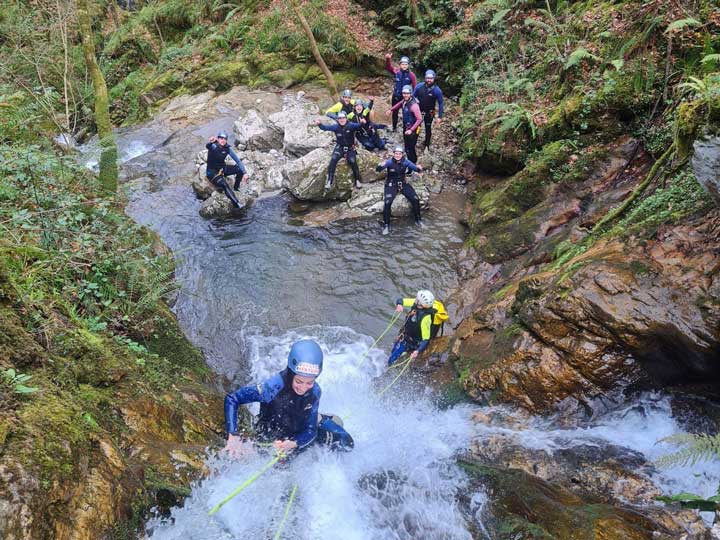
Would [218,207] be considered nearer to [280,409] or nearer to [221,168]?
[221,168]

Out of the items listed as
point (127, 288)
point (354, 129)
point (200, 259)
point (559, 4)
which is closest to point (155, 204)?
point (200, 259)

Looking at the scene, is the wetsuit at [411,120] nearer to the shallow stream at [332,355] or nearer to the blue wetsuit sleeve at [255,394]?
the shallow stream at [332,355]

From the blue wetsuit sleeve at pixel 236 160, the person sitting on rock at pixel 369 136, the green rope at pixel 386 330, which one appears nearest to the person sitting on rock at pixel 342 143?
the person sitting on rock at pixel 369 136

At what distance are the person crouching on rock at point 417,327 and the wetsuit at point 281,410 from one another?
3.02 metres

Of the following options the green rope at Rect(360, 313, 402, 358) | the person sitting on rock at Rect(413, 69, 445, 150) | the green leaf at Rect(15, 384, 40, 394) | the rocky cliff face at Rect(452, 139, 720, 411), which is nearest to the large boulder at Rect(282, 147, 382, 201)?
the person sitting on rock at Rect(413, 69, 445, 150)

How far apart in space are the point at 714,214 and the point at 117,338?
7.44 meters

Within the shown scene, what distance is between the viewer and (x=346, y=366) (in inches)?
345

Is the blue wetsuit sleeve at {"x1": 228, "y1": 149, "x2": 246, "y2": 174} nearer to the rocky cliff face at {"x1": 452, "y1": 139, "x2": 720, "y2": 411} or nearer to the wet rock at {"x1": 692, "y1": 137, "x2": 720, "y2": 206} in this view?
the rocky cliff face at {"x1": 452, "y1": 139, "x2": 720, "y2": 411}

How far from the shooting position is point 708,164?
16.8 feet

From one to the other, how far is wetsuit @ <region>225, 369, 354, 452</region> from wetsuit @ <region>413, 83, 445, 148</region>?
10201 mm

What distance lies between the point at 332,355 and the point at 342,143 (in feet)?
20.1

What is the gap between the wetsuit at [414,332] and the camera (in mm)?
7980

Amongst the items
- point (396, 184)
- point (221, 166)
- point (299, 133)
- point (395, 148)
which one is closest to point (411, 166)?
point (396, 184)

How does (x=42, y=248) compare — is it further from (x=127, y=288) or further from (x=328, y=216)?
(x=328, y=216)
